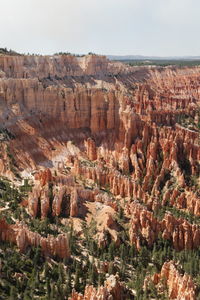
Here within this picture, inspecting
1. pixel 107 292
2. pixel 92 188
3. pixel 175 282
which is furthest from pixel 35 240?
pixel 92 188

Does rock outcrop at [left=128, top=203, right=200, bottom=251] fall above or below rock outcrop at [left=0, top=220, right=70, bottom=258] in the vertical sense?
below

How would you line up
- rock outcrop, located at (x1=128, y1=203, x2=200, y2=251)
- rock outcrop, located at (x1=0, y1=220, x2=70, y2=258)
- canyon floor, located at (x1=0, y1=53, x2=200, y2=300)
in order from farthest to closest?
rock outcrop, located at (x1=128, y1=203, x2=200, y2=251)
rock outcrop, located at (x1=0, y1=220, x2=70, y2=258)
canyon floor, located at (x1=0, y1=53, x2=200, y2=300)

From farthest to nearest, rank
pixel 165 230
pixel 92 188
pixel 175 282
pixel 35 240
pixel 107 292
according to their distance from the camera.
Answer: pixel 92 188, pixel 165 230, pixel 35 240, pixel 175 282, pixel 107 292

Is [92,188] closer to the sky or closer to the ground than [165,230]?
closer to the sky

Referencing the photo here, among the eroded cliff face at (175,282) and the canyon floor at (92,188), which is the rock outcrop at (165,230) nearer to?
the canyon floor at (92,188)

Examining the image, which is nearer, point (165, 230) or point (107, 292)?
point (107, 292)

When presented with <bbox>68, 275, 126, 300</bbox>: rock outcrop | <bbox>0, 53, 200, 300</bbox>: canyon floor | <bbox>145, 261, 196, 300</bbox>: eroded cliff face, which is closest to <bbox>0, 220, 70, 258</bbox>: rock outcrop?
<bbox>0, 53, 200, 300</bbox>: canyon floor

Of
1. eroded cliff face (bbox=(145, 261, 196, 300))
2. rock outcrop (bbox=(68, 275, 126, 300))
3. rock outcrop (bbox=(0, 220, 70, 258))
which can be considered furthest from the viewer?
rock outcrop (bbox=(0, 220, 70, 258))

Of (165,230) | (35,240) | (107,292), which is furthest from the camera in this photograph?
(165,230)

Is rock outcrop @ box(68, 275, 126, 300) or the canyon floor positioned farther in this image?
the canyon floor

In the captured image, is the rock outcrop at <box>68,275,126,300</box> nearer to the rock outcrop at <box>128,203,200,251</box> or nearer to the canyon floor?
the canyon floor

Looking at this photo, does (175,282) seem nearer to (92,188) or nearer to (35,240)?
(35,240)
